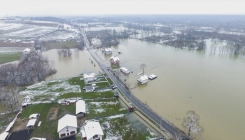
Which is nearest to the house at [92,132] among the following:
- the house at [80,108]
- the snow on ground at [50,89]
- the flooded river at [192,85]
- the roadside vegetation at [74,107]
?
the roadside vegetation at [74,107]

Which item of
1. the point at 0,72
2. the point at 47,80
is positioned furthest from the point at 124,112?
the point at 0,72

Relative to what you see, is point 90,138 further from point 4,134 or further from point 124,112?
point 4,134

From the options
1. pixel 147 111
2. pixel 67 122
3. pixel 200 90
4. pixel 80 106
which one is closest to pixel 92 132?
pixel 67 122

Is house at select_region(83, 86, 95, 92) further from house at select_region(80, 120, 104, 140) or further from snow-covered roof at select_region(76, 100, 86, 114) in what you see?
house at select_region(80, 120, 104, 140)

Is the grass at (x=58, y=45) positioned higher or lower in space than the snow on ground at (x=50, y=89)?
higher

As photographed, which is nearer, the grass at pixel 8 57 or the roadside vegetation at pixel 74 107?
the roadside vegetation at pixel 74 107

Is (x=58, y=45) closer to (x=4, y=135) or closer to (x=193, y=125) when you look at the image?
(x=4, y=135)

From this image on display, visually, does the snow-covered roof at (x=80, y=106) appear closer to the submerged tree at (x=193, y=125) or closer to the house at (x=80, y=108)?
the house at (x=80, y=108)
